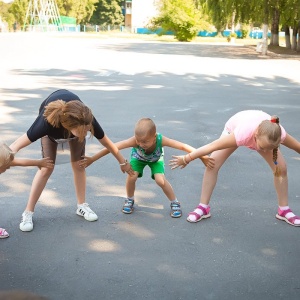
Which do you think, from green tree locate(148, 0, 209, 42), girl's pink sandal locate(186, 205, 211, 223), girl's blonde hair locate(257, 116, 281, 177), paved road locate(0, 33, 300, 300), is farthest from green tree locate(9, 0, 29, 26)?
girl's blonde hair locate(257, 116, 281, 177)

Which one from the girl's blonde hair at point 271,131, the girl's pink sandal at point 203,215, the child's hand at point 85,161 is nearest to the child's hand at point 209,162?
the girl's pink sandal at point 203,215

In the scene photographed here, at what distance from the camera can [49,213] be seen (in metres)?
4.68

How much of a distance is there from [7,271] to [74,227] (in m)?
0.93

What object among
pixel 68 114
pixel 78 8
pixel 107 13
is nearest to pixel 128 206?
pixel 68 114

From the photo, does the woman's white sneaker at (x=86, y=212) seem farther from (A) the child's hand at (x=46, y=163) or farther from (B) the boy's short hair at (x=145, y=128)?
(B) the boy's short hair at (x=145, y=128)

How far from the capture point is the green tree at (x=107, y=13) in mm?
93688

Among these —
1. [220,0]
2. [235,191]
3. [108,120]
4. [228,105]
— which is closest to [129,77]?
[228,105]

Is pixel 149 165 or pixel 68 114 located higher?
pixel 68 114

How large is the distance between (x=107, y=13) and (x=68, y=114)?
93717 millimetres

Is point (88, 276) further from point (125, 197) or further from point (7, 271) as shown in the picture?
point (125, 197)

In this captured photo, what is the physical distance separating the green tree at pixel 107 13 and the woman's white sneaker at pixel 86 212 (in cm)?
9262

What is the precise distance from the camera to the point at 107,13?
9369cm

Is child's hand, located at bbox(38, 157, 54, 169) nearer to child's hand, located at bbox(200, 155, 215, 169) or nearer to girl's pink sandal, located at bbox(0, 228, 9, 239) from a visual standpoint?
girl's pink sandal, located at bbox(0, 228, 9, 239)

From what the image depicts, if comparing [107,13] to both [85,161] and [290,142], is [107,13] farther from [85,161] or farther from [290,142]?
[290,142]
